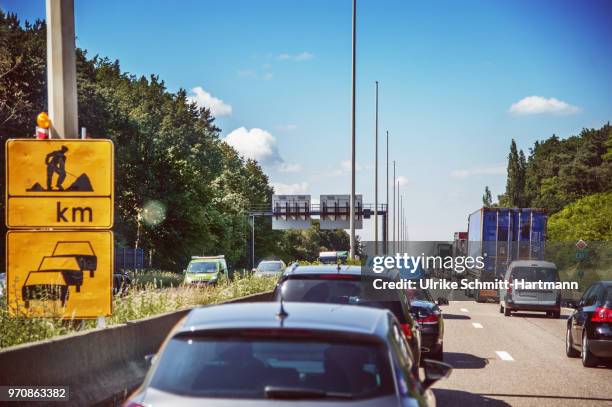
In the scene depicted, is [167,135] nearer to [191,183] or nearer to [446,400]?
[191,183]

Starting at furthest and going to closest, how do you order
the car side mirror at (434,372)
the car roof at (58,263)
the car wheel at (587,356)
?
the car wheel at (587,356) < the car roof at (58,263) < the car side mirror at (434,372)

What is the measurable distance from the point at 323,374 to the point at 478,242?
40.5 meters

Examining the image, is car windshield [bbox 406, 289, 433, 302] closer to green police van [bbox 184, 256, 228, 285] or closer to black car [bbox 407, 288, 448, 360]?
black car [bbox 407, 288, 448, 360]

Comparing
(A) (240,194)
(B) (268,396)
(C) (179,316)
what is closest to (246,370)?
(B) (268,396)

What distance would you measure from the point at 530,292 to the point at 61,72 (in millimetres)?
23035

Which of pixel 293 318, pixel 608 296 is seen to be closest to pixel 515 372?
pixel 608 296

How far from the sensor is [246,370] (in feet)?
15.4

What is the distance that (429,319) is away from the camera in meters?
15.3

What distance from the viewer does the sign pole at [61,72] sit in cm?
1074

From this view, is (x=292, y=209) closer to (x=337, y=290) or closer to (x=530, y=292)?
(x=530, y=292)

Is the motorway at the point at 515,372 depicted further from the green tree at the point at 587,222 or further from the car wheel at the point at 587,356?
the green tree at the point at 587,222

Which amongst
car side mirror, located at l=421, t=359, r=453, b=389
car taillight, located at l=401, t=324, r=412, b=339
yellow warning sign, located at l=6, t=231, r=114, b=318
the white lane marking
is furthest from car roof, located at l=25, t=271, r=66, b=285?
the white lane marking

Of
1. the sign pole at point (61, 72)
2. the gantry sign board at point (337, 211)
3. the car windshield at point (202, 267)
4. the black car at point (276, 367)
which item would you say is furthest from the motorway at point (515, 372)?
the gantry sign board at point (337, 211)

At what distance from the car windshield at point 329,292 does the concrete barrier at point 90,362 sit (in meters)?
1.84
